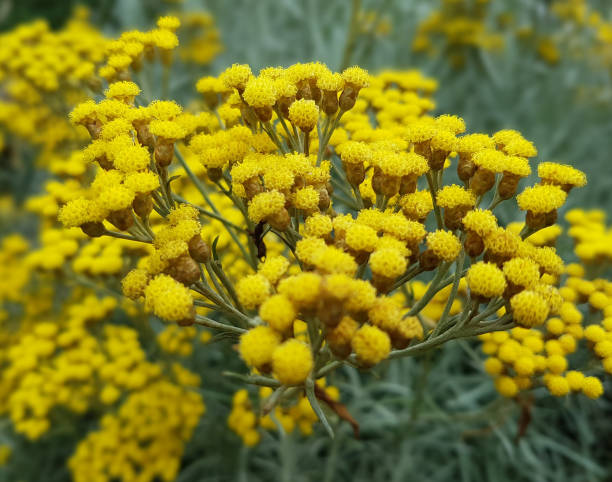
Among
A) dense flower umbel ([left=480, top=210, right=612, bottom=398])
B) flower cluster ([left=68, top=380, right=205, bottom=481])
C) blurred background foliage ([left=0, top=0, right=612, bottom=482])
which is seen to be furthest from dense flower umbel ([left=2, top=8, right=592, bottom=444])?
flower cluster ([left=68, top=380, right=205, bottom=481])

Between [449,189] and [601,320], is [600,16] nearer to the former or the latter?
[601,320]

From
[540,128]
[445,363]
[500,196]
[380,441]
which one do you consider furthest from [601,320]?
[540,128]

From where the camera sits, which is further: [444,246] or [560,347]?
[560,347]

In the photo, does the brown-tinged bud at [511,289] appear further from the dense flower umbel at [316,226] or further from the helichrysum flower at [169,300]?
the helichrysum flower at [169,300]

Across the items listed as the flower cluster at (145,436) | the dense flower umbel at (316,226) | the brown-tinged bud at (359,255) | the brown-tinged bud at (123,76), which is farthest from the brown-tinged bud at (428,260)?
the flower cluster at (145,436)

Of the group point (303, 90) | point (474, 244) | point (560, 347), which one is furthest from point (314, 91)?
point (560, 347)

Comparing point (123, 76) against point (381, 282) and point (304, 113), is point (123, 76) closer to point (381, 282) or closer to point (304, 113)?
point (304, 113)
